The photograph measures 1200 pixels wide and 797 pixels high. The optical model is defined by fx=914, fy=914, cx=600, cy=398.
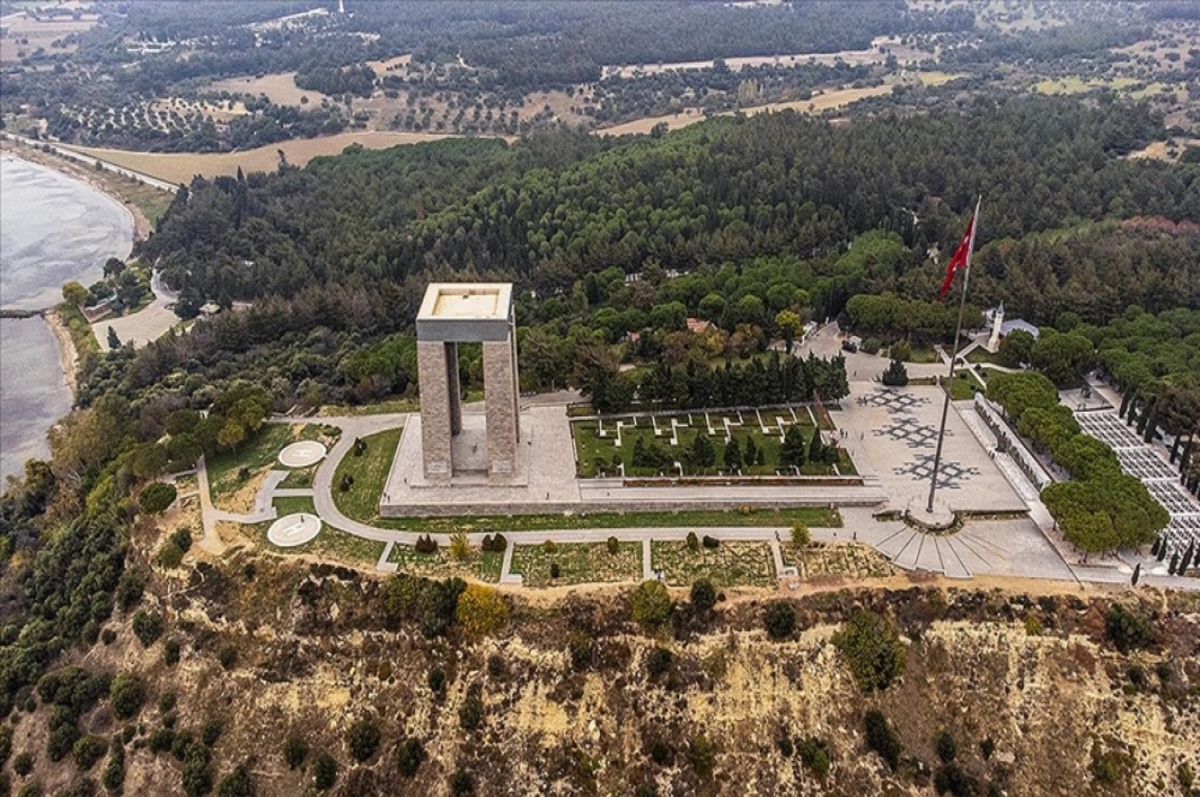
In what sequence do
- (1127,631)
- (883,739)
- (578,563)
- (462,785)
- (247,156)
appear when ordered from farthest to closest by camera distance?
(247,156) < (578,563) < (1127,631) < (462,785) < (883,739)

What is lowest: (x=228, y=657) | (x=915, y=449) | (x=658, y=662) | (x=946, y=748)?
(x=946, y=748)

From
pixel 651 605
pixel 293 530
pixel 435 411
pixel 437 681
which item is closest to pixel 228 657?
pixel 293 530

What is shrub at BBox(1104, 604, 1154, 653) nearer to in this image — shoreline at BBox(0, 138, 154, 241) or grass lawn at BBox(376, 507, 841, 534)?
grass lawn at BBox(376, 507, 841, 534)

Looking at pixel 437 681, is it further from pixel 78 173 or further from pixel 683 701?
pixel 78 173

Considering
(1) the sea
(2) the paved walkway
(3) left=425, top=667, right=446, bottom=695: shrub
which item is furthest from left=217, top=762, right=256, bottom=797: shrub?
(1) the sea

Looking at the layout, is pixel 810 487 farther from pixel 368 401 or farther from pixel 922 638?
pixel 368 401

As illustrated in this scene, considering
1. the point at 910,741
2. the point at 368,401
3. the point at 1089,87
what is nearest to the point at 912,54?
the point at 1089,87
